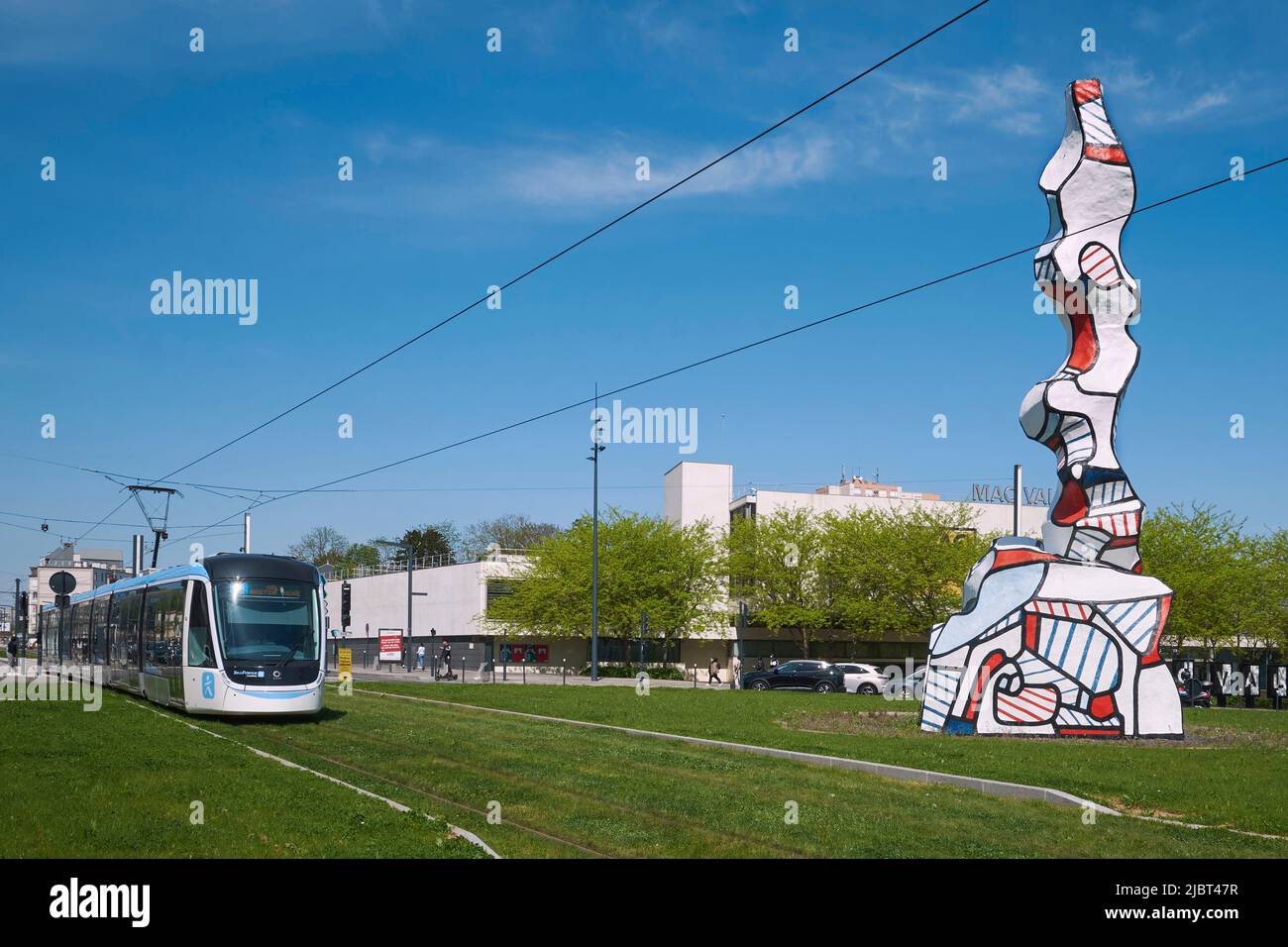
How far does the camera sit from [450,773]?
48.1 feet

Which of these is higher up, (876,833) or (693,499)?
(693,499)

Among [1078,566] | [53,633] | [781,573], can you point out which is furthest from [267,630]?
[781,573]

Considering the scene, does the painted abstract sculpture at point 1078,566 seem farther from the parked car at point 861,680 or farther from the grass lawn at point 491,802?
the parked car at point 861,680

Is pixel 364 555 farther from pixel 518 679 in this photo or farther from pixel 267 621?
pixel 267 621

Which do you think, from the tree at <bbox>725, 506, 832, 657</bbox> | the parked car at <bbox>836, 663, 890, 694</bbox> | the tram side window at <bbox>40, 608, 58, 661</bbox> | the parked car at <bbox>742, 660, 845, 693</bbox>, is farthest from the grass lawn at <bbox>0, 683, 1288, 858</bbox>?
the tree at <bbox>725, 506, 832, 657</bbox>

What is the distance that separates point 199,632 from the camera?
2233cm

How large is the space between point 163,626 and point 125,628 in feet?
16.4

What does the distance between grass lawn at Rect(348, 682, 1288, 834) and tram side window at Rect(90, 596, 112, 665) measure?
7.30 m

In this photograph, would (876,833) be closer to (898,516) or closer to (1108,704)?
(1108,704)

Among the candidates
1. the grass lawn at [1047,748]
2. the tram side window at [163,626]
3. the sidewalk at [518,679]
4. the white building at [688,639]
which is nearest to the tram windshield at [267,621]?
the tram side window at [163,626]

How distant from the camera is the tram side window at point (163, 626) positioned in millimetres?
23469

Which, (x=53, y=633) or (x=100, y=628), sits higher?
(x=100, y=628)

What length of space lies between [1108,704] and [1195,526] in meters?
41.0
